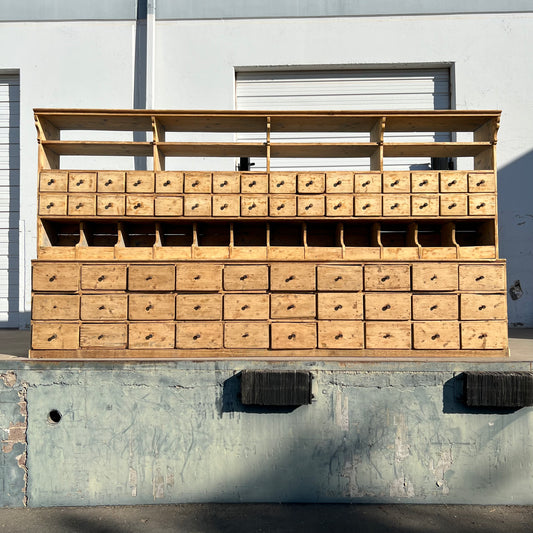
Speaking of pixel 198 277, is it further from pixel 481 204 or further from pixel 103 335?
pixel 481 204

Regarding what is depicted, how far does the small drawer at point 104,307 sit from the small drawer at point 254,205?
4.70 feet

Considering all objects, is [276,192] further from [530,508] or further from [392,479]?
[530,508]

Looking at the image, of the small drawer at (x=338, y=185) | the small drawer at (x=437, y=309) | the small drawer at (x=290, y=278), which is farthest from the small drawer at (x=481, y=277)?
the small drawer at (x=290, y=278)

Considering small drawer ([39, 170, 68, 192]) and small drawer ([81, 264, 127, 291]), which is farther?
small drawer ([39, 170, 68, 192])

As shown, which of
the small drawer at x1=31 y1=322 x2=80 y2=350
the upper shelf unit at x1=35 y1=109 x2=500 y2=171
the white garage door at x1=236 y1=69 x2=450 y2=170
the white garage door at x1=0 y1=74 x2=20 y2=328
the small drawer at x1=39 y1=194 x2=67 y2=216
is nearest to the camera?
the small drawer at x1=31 y1=322 x2=80 y2=350

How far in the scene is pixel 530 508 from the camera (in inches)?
156

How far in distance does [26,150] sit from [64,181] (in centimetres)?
311

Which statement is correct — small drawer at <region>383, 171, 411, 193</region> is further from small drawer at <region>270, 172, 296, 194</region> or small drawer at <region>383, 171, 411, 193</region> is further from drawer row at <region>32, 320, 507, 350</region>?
drawer row at <region>32, 320, 507, 350</region>

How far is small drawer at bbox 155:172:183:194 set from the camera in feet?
15.1

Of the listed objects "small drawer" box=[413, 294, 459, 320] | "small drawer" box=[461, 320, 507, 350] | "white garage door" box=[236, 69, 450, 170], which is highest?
"white garage door" box=[236, 69, 450, 170]

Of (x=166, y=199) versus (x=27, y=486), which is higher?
(x=166, y=199)

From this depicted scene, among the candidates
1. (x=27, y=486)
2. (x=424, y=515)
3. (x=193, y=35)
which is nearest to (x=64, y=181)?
(x=27, y=486)

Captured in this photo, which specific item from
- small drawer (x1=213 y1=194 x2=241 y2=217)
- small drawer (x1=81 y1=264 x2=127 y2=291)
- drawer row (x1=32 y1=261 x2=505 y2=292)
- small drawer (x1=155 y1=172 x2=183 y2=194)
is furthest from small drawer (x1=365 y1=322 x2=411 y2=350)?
small drawer (x1=81 y1=264 x2=127 y2=291)

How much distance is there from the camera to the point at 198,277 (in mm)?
4477
